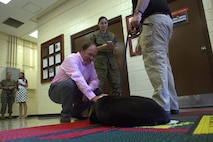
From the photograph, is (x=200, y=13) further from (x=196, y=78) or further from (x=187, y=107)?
(x=187, y=107)

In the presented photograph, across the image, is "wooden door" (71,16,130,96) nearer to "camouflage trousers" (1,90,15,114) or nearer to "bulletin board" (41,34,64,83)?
"bulletin board" (41,34,64,83)

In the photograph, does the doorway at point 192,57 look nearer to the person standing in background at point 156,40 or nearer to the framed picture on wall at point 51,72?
the person standing in background at point 156,40

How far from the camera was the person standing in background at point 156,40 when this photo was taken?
3.97 ft

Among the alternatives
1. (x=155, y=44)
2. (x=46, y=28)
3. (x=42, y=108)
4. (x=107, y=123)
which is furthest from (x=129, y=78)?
(x=46, y=28)

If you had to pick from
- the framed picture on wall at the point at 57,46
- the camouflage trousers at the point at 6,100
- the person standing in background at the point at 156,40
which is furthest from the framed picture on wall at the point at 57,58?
the person standing in background at the point at 156,40

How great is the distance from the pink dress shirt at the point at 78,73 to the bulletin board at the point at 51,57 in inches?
98.6

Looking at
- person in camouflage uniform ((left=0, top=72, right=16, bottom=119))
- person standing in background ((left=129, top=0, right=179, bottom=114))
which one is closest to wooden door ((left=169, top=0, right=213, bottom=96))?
person standing in background ((left=129, top=0, right=179, bottom=114))

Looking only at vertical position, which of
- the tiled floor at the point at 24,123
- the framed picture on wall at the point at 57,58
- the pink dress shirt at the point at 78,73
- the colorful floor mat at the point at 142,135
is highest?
the framed picture on wall at the point at 57,58

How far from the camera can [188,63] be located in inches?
103

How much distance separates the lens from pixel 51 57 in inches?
182

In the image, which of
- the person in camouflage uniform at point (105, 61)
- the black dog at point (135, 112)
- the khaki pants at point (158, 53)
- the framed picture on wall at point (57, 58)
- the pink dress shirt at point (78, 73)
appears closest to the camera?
the black dog at point (135, 112)

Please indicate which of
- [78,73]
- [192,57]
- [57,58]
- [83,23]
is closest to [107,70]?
[78,73]

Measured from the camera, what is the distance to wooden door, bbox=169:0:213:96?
247 cm

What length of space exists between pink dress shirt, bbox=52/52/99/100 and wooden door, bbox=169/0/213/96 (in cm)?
139
